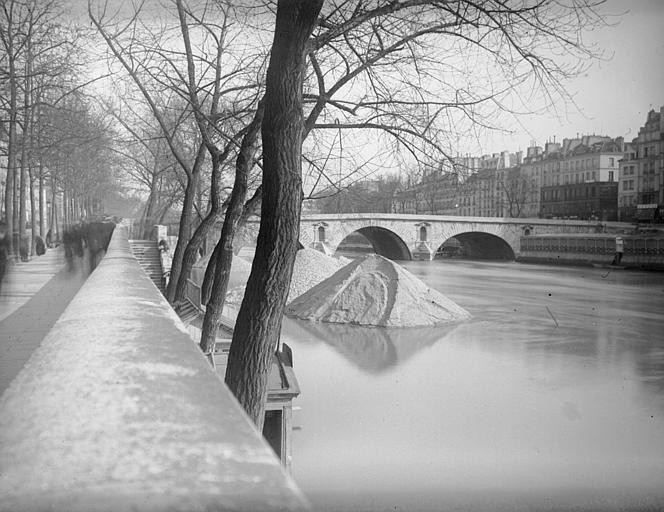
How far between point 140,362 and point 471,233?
49.3m

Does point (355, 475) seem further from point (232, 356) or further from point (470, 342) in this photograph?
point (470, 342)

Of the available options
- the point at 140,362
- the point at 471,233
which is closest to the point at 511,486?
the point at 140,362

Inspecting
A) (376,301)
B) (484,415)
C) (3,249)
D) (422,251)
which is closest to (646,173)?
(422,251)

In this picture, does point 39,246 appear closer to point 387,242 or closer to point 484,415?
point 484,415

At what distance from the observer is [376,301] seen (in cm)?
1881

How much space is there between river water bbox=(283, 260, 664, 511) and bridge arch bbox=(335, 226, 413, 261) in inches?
1008

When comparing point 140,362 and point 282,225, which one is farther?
point 282,225

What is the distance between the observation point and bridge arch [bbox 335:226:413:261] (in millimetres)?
45812

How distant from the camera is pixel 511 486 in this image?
742cm

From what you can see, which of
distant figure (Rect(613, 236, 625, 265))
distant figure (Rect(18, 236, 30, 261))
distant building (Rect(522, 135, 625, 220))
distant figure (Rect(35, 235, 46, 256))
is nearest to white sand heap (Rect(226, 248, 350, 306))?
distant figure (Rect(35, 235, 46, 256))

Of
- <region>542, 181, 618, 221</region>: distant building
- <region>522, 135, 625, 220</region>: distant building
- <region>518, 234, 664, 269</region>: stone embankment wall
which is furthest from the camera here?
<region>522, 135, 625, 220</region>: distant building

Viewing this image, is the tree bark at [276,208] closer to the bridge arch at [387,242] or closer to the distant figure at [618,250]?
the distant figure at [618,250]

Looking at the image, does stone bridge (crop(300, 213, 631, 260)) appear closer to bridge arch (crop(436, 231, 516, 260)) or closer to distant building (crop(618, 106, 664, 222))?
bridge arch (crop(436, 231, 516, 260))

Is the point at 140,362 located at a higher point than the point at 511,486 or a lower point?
higher
